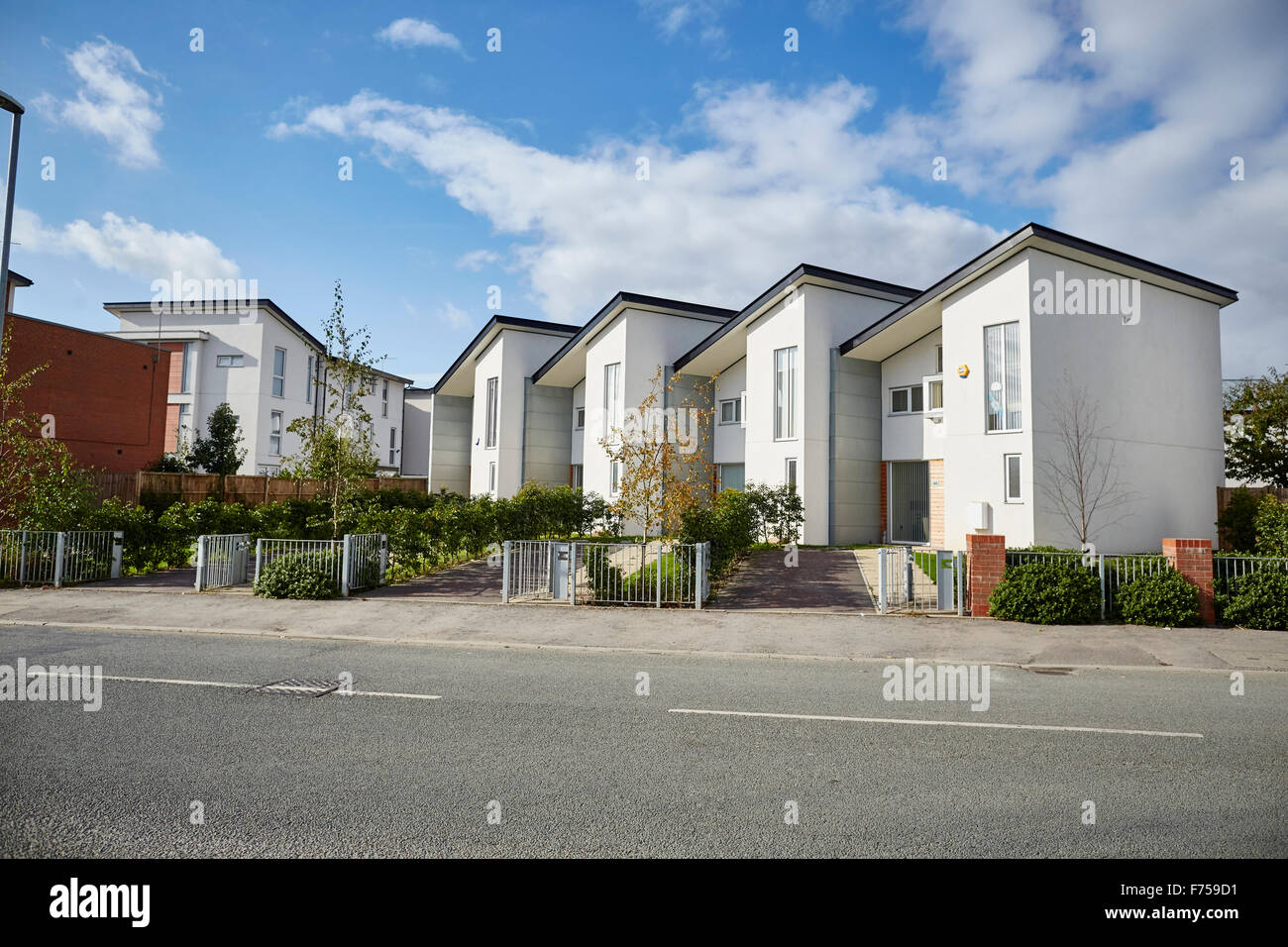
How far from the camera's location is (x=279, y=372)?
135 ft

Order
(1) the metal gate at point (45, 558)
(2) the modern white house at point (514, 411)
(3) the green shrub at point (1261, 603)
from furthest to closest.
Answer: (2) the modern white house at point (514, 411) < (1) the metal gate at point (45, 558) < (3) the green shrub at point (1261, 603)

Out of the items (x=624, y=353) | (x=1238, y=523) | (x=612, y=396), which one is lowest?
(x=1238, y=523)

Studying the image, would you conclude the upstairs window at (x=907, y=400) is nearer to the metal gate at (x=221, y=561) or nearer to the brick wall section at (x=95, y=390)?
the metal gate at (x=221, y=561)

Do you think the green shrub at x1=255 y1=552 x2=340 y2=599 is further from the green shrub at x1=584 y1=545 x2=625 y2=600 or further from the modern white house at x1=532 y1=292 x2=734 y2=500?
the modern white house at x1=532 y1=292 x2=734 y2=500

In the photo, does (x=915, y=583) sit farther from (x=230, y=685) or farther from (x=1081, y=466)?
(x=230, y=685)

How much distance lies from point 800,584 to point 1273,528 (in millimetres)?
8791

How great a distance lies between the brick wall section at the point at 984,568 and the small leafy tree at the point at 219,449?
31274mm

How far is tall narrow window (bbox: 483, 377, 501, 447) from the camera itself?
34.2m

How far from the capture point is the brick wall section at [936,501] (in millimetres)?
22297

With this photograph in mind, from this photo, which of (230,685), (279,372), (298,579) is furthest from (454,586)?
(279,372)

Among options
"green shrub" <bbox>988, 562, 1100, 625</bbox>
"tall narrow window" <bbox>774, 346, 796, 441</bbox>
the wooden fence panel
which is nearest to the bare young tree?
"green shrub" <bbox>988, 562, 1100, 625</bbox>

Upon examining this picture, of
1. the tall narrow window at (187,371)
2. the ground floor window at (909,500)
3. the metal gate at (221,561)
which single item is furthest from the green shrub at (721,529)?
the tall narrow window at (187,371)

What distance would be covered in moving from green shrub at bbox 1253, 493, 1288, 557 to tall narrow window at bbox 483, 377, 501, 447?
27.0 m
